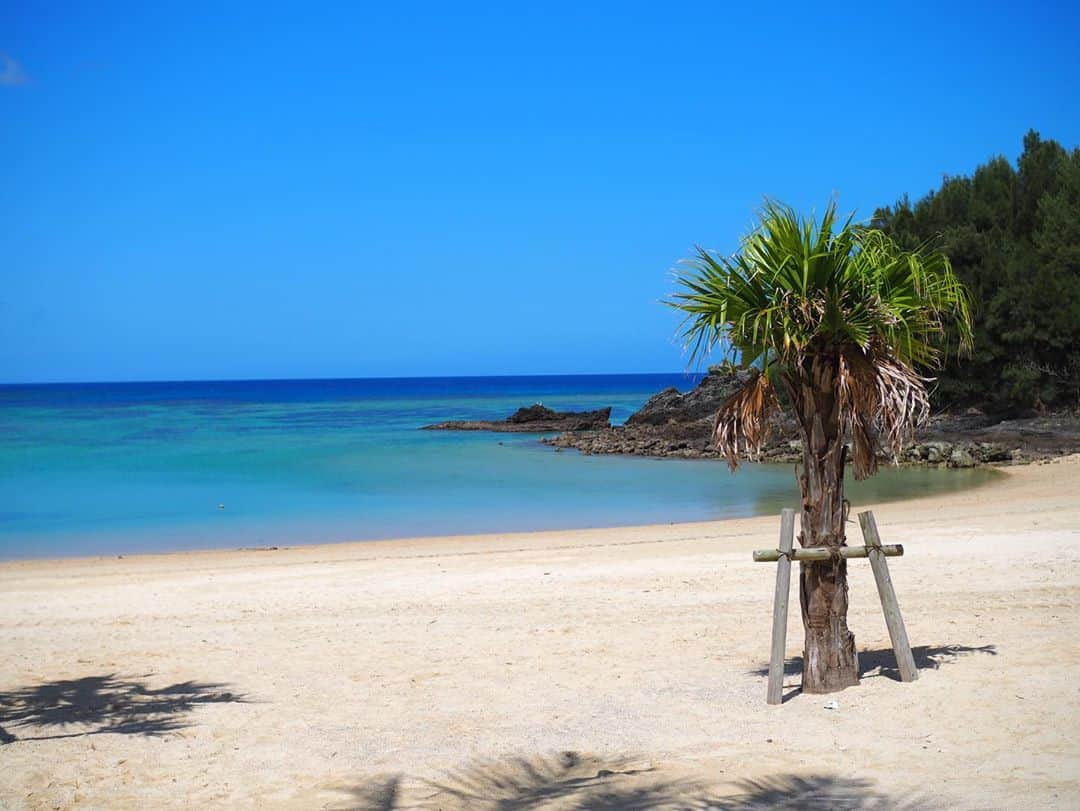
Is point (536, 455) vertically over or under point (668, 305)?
under

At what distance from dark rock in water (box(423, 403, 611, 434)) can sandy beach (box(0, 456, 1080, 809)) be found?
140ft

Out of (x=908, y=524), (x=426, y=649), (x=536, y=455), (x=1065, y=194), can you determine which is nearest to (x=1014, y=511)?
(x=908, y=524)

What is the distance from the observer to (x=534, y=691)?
8.66 meters

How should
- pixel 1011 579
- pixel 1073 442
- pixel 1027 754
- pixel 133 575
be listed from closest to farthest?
pixel 1027 754 → pixel 1011 579 → pixel 133 575 → pixel 1073 442

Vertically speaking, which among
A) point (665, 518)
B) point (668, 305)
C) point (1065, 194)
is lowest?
point (665, 518)

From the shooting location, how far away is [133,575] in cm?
1616

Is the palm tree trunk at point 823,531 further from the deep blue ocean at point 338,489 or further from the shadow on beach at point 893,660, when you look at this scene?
the deep blue ocean at point 338,489

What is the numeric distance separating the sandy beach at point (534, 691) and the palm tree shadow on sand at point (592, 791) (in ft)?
0.07

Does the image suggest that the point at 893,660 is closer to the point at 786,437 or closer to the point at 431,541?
the point at 431,541

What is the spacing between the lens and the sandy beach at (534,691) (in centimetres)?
644

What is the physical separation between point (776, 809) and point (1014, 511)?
48.6ft

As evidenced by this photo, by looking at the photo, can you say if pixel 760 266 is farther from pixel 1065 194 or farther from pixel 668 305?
pixel 1065 194

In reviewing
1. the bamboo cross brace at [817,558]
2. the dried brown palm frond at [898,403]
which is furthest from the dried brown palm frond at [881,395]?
the bamboo cross brace at [817,558]

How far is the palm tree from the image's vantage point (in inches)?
288
